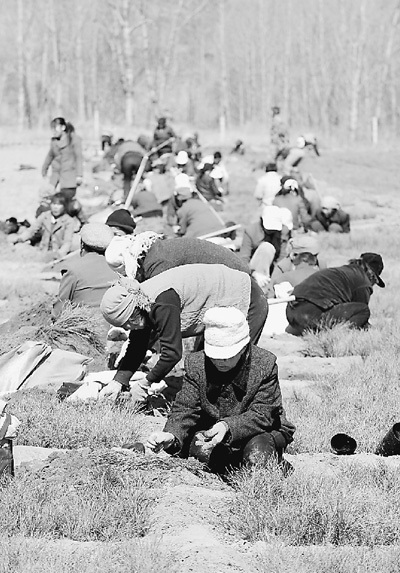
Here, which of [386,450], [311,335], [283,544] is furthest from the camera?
[311,335]

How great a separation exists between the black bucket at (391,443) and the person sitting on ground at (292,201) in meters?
9.49

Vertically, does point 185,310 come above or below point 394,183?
above

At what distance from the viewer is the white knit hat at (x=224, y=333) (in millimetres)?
4520

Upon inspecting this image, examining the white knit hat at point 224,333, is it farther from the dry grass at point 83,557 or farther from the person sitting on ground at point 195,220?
the person sitting on ground at point 195,220

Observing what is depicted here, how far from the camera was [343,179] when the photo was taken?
25.5 m

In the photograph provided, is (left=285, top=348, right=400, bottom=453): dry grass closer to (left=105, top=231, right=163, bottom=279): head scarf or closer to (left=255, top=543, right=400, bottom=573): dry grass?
(left=105, top=231, right=163, bottom=279): head scarf

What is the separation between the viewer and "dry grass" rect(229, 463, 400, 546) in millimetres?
3980

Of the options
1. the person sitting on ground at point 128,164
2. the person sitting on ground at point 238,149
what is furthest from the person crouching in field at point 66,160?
the person sitting on ground at point 238,149

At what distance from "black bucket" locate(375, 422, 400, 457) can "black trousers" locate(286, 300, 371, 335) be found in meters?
3.48

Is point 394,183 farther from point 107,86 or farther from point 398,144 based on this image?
point 107,86

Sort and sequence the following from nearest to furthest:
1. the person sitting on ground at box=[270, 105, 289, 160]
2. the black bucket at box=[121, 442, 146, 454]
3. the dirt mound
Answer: the black bucket at box=[121, 442, 146, 454] → the dirt mound → the person sitting on ground at box=[270, 105, 289, 160]

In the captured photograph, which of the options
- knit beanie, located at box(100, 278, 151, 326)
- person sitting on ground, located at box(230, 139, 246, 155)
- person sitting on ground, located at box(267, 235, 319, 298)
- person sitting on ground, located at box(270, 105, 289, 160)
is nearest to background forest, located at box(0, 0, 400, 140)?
person sitting on ground, located at box(230, 139, 246, 155)

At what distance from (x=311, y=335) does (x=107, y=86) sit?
58617 mm

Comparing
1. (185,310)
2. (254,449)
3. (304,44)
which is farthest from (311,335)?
(304,44)
